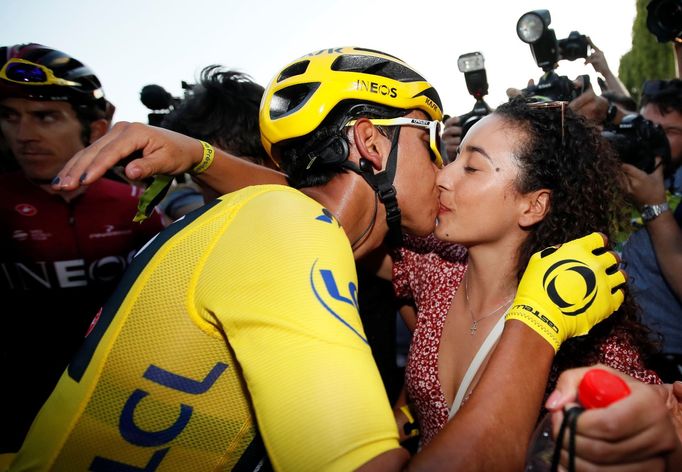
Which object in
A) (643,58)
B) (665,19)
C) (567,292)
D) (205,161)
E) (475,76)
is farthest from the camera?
(643,58)

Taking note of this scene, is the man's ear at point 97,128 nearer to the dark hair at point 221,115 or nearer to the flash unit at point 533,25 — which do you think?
the dark hair at point 221,115

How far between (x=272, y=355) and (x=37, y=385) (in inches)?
100

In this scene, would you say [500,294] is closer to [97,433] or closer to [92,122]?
[97,433]

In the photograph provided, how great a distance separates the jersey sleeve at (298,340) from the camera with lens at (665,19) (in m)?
4.59

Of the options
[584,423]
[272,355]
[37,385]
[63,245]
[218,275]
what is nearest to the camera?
[584,423]

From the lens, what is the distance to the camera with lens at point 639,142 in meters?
3.13

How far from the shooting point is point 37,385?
9.08 ft

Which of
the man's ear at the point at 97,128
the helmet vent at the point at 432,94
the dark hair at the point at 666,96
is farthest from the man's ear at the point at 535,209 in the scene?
the man's ear at the point at 97,128

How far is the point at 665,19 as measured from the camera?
4125 mm

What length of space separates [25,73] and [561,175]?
325 cm

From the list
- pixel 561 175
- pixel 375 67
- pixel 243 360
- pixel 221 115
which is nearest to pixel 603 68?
pixel 561 175

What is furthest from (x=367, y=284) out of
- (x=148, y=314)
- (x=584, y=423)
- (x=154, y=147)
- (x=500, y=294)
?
(x=584, y=423)

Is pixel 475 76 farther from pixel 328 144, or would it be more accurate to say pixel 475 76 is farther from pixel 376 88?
pixel 328 144

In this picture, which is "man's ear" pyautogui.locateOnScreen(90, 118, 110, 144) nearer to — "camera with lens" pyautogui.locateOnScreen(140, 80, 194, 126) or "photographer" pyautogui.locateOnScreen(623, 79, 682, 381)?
"camera with lens" pyautogui.locateOnScreen(140, 80, 194, 126)
